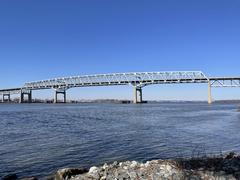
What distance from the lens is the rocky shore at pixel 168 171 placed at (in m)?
9.29

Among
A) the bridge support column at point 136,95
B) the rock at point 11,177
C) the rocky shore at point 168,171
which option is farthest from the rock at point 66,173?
the bridge support column at point 136,95

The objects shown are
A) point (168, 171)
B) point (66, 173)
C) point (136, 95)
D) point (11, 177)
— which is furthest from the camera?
point (136, 95)

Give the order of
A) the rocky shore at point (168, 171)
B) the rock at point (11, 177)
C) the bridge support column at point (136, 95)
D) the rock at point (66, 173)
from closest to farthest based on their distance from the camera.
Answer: the rocky shore at point (168, 171) < the rock at point (66, 173) < the rock at point (11, 177) < the bridge support column at point (136, 95)

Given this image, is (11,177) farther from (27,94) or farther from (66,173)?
(27,94)

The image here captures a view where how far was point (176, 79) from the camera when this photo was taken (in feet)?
501

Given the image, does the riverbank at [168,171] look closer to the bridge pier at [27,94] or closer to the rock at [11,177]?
the rock at [11,177]

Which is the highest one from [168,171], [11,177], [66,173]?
[168,171]

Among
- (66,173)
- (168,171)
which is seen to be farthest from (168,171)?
(66,173)

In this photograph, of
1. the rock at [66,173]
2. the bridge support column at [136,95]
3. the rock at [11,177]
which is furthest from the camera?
the bridge support column at [136,95]

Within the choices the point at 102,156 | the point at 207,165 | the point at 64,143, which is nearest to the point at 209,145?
the point at 102,156

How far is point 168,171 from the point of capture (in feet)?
31.8

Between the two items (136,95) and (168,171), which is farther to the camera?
(136,95)

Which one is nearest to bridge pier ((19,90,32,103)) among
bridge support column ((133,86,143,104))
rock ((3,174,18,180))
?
bridge support column ((133,86,143,104))

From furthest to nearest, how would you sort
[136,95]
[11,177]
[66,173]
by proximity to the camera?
[136,95] < [11,177] < [66,173]
